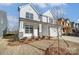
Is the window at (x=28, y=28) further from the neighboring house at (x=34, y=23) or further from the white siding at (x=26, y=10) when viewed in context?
the white siding at (x=26, y=10)

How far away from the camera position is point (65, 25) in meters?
3.61

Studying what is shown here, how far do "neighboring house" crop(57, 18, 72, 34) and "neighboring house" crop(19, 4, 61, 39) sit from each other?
0.14m

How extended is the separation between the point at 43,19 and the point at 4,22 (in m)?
0.67

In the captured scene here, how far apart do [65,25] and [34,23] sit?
54cm

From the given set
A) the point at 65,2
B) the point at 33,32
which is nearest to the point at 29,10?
the point at 33,32

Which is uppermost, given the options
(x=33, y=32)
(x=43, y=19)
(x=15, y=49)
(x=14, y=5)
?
(x=14, y=5)

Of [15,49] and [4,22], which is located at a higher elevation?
[4,22]

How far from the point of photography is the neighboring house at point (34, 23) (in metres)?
3.54

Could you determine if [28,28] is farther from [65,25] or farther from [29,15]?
[65,25]

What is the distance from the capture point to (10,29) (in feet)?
Answer: 11.5

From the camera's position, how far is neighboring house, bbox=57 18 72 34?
11.7 ft

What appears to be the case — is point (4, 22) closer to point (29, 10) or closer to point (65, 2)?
point (29, 10)

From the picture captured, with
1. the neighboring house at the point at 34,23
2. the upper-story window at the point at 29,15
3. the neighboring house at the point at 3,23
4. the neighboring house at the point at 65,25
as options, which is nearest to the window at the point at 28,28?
the neighboring house at the point at 34,23

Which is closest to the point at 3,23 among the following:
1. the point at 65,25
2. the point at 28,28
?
the point at 28,28
